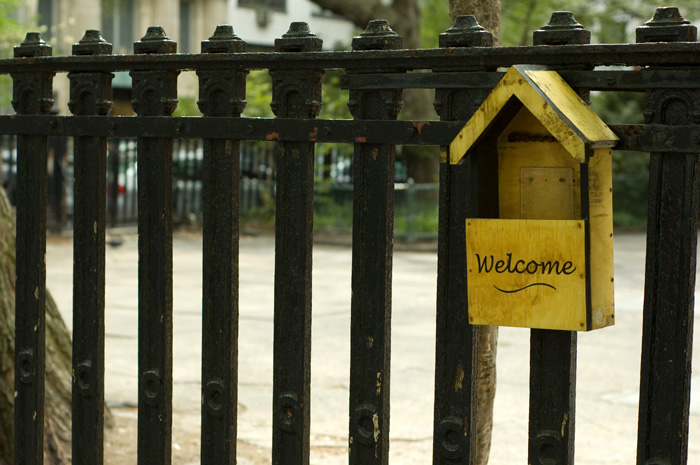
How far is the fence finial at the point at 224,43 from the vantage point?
272 centimetres

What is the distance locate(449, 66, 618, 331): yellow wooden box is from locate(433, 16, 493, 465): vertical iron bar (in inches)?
4.4

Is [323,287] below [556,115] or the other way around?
below

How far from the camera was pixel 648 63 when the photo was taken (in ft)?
6.86

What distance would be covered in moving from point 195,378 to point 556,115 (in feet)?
16.0

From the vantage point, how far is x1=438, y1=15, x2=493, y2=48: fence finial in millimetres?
2291

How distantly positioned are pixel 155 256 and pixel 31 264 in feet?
1.76

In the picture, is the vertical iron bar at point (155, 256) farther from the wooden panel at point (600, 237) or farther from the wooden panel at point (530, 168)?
the wooden panel at point (600, 237)

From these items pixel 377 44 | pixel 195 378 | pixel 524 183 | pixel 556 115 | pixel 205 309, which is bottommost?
pixel 195 378

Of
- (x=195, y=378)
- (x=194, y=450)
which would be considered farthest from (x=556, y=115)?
(x=195, y=378)

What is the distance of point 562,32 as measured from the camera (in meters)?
2.18

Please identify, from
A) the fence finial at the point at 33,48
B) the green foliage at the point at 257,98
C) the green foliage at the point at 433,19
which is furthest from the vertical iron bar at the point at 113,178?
the fence finial at the point at 33,48

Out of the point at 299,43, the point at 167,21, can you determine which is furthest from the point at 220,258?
the point at 167,21

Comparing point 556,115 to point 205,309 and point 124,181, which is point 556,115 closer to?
point 205,309

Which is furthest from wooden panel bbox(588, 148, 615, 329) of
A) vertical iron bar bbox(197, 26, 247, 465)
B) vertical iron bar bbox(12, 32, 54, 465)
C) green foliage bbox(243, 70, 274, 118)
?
green foliage bbox(243, 70, 274, 118)
